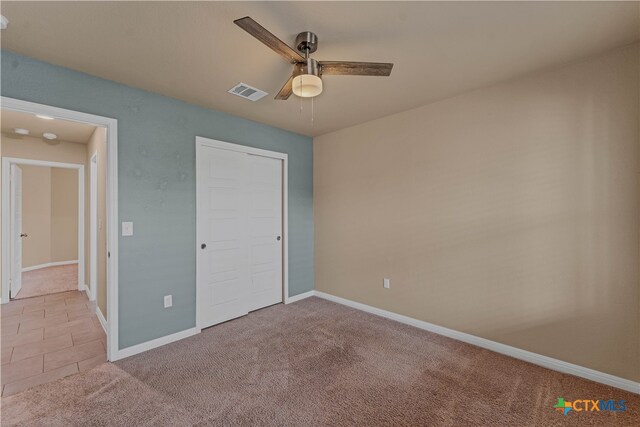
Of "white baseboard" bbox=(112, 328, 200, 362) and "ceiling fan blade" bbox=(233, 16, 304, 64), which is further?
"white baseboard" bbox=(112, 328, 200, 362)

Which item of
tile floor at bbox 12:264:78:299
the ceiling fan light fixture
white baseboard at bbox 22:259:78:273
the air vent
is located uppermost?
the air vent

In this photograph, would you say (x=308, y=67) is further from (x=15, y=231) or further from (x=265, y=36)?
(x=15, y=231)

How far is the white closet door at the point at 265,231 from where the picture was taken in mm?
3641

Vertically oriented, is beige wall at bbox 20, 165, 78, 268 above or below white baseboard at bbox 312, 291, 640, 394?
above

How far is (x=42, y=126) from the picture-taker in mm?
3607

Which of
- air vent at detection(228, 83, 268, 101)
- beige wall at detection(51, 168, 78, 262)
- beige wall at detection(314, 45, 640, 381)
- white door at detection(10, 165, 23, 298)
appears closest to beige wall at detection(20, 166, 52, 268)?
beige wall at detection(51, 168, 78, 262)

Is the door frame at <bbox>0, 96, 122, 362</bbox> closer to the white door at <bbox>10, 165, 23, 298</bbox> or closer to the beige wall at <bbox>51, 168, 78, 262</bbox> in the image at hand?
the white door at <bbox>10, 165, 23, 298</bbox>

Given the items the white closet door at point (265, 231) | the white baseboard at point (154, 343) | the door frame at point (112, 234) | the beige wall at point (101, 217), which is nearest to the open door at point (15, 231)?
the beige wall at point (101, 217)

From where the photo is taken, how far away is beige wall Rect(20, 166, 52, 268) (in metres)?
5.75

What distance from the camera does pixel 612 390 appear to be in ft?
6.61

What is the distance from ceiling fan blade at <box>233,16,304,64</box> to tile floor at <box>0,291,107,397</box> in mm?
2935

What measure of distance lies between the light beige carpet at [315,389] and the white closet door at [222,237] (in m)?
0.50

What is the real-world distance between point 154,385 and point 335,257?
8.26ft

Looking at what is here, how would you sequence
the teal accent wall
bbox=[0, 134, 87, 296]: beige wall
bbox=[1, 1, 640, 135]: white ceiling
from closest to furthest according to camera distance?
1. bbox=[1, 1, 640, 135]: white ceiling
2. the teal accent wall
3. bbox=[0, 134, 87, 296]: beige wall
